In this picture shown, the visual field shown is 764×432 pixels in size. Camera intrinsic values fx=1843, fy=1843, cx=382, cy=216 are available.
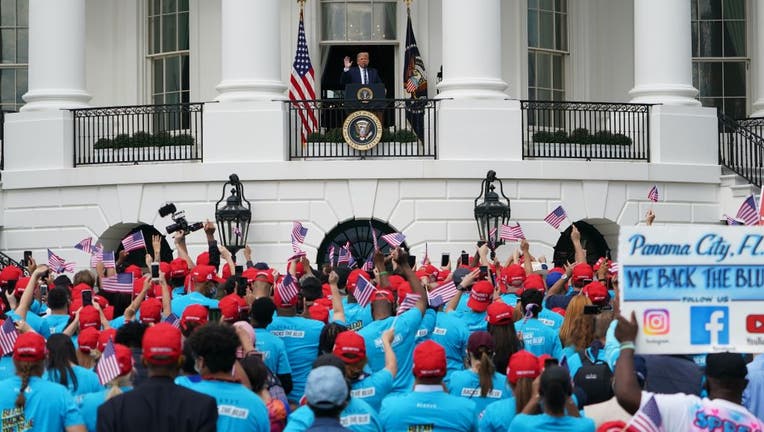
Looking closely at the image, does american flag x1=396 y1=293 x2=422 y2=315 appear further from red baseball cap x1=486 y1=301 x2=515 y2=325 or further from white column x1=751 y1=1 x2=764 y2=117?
white column x1=751 y1=1 x2=764 y2=117

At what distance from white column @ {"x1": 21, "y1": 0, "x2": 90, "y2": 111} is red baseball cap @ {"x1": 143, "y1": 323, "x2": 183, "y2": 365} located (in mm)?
21657

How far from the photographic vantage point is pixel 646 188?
30.5 m

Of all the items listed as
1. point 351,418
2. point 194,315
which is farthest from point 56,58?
point 351,418

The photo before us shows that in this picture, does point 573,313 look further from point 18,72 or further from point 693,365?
point 18,72

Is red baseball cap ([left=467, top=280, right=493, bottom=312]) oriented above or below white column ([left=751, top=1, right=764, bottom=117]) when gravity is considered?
below

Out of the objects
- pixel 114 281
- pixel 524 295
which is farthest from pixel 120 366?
pixel 114 281

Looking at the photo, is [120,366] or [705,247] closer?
[705,247]

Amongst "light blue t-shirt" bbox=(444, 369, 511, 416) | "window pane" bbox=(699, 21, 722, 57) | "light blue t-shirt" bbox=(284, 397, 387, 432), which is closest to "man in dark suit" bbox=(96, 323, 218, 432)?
"light blue t-shirt" bbox=(284, 397, 387, 432)

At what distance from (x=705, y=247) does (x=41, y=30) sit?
2292cm

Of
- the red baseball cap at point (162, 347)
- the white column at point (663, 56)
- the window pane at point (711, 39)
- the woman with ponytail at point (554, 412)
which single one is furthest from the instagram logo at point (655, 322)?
the window pane at point (711, 39)

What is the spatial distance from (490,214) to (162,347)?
19493mm

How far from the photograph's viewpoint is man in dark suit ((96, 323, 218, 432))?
9281 mm

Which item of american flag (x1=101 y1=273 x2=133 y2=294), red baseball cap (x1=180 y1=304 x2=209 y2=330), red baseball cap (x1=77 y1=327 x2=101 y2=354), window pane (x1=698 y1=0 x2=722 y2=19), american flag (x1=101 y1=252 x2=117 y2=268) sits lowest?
red baseball cap (x1=77 y1=327 x2=101 y2=354)

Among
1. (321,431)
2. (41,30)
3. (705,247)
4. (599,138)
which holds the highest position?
(41,30)
